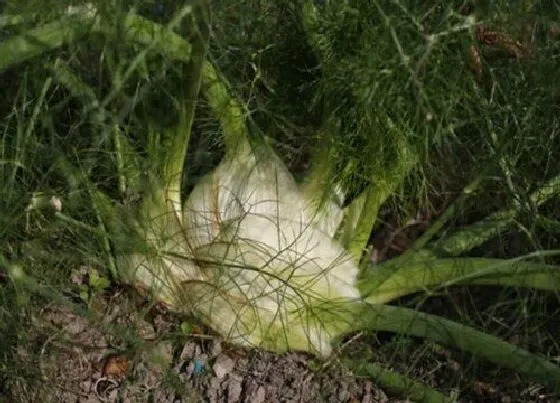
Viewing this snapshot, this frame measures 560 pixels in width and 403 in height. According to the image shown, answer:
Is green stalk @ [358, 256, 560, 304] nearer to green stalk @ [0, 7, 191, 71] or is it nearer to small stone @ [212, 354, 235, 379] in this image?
small stone @ [212, 354, 235, 379]

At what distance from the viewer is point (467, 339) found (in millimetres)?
1504

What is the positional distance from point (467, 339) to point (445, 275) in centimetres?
12

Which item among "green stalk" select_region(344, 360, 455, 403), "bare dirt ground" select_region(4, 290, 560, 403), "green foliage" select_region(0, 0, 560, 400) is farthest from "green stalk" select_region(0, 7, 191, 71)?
"green stalk" select_region(344, 360, 455, 403)

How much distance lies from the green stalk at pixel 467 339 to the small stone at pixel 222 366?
0.22 metres

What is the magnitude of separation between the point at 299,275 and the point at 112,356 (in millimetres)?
309

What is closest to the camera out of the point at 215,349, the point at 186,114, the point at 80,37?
the point at 80,37

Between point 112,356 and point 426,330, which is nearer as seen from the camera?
point 426,330

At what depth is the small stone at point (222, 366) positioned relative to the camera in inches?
63.8

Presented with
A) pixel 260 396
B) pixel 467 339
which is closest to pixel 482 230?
pixel 467 339

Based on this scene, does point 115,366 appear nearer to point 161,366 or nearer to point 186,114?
point 161,366

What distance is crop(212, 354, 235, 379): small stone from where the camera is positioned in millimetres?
1620

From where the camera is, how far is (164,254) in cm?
161

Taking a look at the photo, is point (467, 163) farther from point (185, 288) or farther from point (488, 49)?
point (185, 288)

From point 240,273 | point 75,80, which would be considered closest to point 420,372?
point 240,273
